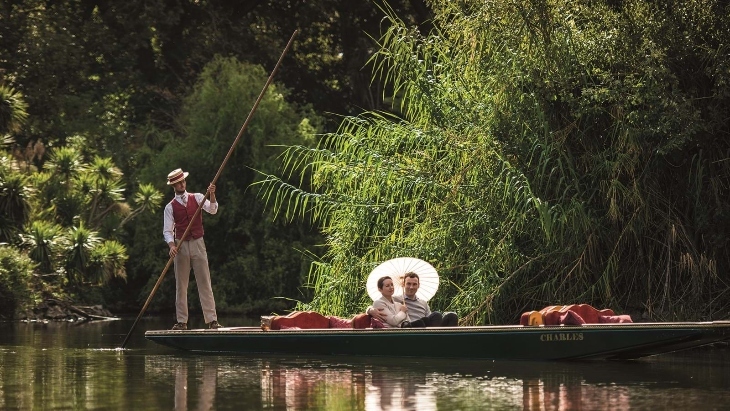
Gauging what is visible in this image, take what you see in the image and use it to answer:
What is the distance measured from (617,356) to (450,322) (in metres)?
1.77

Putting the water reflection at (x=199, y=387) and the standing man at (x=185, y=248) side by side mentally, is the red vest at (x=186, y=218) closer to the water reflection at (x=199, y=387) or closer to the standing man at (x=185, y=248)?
the standing man at (x=185, y=248)

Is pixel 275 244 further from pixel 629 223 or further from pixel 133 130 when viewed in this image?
pixel 629 223

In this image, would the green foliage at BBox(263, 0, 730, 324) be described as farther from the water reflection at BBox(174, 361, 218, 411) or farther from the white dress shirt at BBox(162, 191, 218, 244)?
the water reflection at BBox(174, 361, 218, 411)

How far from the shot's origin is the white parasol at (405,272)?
1658 cm

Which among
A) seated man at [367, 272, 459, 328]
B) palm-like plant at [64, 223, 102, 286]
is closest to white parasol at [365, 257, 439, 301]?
seated man at [367, 272, 459, 328]

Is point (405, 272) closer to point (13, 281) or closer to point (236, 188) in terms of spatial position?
point (13, 281)

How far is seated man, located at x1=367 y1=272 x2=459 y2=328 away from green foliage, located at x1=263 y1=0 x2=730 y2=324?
1.41 meters

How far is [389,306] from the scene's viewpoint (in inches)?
629

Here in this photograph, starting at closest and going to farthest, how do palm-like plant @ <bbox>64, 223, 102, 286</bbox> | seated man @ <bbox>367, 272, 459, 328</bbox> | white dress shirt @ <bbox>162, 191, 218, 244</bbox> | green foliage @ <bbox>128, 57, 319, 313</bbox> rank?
seated man @ <bbox>367, 272, 459, 328</bbox> → white dress shirt @ <bbox>162, 191, 218, 244</bbox> → palm-like plant @ <bbox>64, 223, 102, 286</bbox> → green foliage @ <bbox>128, 57, 319, 313</bbox>

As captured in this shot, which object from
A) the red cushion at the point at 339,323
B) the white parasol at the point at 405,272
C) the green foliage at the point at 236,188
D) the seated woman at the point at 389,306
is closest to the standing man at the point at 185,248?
the red cushion at the point at 339,323

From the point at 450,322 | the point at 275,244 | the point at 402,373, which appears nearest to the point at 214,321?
the point at 450,322

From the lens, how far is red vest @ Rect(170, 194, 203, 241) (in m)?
17.5

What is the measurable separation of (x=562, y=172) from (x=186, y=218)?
432 centimetres

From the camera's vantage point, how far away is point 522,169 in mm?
18016
